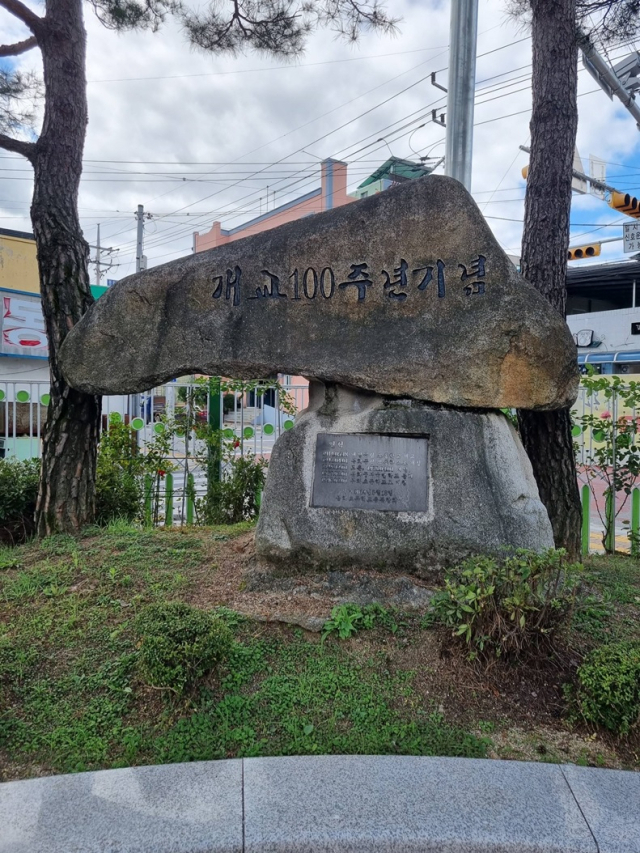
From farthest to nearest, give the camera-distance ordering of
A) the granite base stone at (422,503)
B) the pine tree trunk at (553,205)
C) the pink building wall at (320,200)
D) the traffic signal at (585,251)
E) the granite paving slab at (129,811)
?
the pink building wall at (320,200) → the traffic signal at (585,251) → the pine tree trunk at (553,205) → the granite base stone at (422,503) → the granite paving slab at (129,811)

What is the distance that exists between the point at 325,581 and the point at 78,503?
97.3 inches

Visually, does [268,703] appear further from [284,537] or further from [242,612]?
[284,537]

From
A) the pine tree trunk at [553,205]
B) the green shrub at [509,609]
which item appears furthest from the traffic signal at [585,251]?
the green shrub at [509,609]

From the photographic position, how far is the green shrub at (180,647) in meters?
2.58

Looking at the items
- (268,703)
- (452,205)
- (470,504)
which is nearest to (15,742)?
(268,703)

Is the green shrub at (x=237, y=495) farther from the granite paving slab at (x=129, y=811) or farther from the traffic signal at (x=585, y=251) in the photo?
the traffic signal at (x=585, y=251)

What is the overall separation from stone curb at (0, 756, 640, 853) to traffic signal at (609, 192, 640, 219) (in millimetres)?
11164

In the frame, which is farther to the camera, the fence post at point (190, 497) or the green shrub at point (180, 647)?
the fence post at point (190, 497)

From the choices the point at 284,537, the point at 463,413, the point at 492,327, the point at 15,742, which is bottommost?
the point at 15,742

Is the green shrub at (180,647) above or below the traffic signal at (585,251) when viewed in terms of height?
below

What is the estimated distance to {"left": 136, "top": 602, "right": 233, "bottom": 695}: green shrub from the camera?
258cm

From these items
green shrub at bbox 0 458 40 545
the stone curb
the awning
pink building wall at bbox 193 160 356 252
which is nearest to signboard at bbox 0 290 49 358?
pink building wall at bbox 193 160 356 252

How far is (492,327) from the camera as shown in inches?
144

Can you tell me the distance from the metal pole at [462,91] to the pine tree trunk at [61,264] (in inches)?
128
